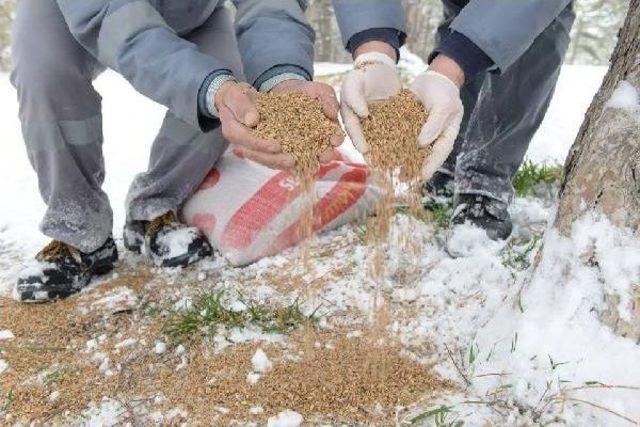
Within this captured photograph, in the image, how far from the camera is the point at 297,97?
185cm

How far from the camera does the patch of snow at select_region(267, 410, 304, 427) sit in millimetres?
1520

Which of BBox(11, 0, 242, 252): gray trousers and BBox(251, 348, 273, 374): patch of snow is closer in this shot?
BBox(251, 348, 273, 374): patch of snow

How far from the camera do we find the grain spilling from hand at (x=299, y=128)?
1.75 metres

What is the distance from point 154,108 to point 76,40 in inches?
116

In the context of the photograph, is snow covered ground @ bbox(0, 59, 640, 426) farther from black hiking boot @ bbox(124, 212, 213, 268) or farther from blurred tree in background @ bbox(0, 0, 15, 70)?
blurred tree in background @ bbox(0, 0, 15, 70)

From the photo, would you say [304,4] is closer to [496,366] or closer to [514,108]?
[514,108]

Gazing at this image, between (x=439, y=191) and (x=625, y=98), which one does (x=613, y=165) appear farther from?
(x=439, y=191)

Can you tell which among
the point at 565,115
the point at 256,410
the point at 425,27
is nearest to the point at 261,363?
the point at 256,410

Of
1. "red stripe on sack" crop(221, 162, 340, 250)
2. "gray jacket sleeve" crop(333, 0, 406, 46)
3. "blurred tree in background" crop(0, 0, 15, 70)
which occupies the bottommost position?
"blurred tree in background" crop(0, 0, 15, 70)

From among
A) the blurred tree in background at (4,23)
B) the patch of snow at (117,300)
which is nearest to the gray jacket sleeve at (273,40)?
the patch of snow at (117,300)

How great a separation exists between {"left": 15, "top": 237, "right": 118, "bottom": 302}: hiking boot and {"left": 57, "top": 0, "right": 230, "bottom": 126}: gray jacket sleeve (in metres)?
0.78

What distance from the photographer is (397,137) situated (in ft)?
5.87

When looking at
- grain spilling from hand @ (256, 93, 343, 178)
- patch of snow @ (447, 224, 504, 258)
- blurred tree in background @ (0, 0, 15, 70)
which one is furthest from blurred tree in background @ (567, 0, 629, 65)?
grain spilling from hand @ (256, 93, 343, 178)

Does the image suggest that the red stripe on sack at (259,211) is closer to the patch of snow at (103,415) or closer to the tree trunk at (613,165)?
the patch of snow at (103,415)
